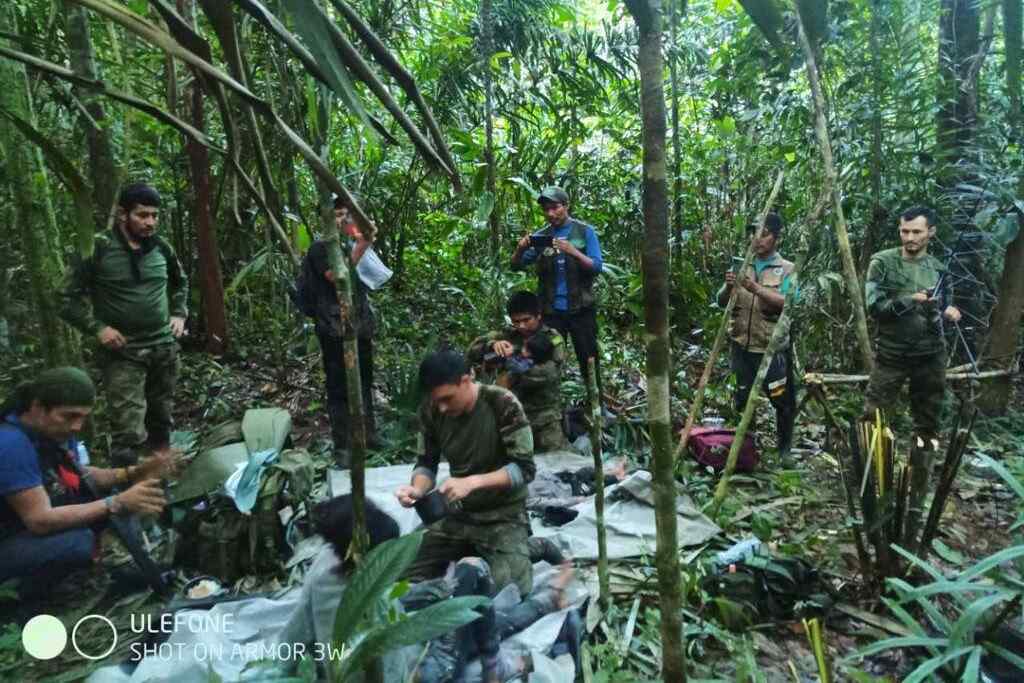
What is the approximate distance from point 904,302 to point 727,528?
1698 millimetres

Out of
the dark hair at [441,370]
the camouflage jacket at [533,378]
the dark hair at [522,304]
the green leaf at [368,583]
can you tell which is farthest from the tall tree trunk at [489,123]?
the green leaf at [368,583]

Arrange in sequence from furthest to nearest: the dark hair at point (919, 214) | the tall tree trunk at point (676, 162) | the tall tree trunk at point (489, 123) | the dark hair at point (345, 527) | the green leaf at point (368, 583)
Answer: the tall tree trunk at point (676, 162)
the tall tree trunk at point (489, 123)
the dark hair at point (919, 214)
the dark hair at point (345, 527)
the green leaf at point (368, 583)

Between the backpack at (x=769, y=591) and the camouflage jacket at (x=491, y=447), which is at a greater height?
the camouflage jacket at (x=491, y=447)

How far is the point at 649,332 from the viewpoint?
133cm

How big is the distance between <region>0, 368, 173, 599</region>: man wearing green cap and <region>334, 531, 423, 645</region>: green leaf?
66.0 inches

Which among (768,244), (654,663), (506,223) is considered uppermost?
(506,223)

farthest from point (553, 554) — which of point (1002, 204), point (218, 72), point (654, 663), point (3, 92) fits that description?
point (1002, 204)

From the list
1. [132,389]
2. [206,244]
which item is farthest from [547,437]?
[206,244]

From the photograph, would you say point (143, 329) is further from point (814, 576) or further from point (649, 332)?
point (814, 576)

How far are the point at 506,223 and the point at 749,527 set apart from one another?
4.23 metres

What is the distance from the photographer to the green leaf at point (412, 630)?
4.06 feet

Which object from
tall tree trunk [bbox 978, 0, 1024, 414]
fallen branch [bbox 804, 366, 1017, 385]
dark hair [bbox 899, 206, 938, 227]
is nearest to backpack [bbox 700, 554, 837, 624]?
fallen branch [bbox 804, 366, 1017, 385]

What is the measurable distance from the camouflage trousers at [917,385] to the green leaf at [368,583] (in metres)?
3.68

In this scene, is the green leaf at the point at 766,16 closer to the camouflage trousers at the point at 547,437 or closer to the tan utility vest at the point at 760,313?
the tan utility vest at the point at 760,313
